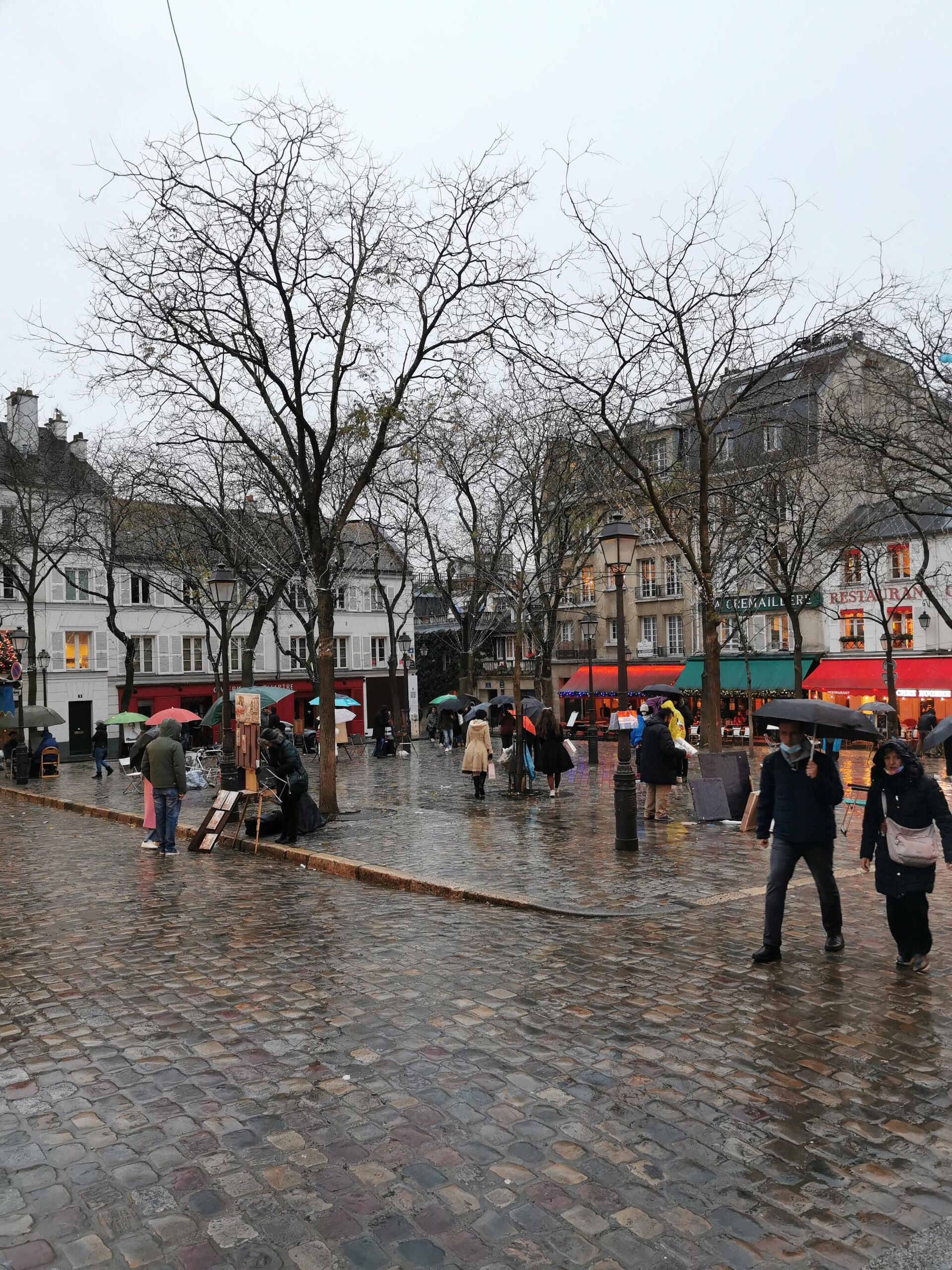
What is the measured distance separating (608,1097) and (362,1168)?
1247 mm

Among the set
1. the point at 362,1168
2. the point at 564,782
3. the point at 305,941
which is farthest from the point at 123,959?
the point at 564,782

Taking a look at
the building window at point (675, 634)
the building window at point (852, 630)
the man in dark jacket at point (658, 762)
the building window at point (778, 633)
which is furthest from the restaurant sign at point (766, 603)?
the man in dark jacket at point (658, 762)

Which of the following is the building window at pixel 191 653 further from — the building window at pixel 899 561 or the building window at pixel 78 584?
the building window at pixel 899 561

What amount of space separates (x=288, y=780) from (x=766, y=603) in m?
29.9

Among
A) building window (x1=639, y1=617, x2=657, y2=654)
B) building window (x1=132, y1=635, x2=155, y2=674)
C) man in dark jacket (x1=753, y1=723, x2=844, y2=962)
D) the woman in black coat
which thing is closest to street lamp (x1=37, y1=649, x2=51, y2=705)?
building window (x1=132, y1=635, x2=155, y2=674)

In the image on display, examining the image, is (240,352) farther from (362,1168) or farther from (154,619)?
(154,619)

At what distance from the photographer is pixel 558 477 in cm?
2625

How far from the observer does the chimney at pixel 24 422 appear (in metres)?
34.9

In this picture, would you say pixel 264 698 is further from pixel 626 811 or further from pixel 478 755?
pixel 626 811

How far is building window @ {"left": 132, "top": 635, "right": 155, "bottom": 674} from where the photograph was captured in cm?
4566

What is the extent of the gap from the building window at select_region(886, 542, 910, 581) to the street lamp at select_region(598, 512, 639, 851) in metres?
21.7

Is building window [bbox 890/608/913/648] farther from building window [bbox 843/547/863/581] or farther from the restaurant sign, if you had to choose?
the restaurant sign

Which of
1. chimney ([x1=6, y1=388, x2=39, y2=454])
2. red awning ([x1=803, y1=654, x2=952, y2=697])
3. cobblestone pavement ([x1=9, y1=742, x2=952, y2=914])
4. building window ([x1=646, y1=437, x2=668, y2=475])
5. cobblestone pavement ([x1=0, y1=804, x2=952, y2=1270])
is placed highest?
chimney ([x1=6, y1=388, x2=39, y2=454])

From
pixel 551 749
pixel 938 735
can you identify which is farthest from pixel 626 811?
pixel 551 749
